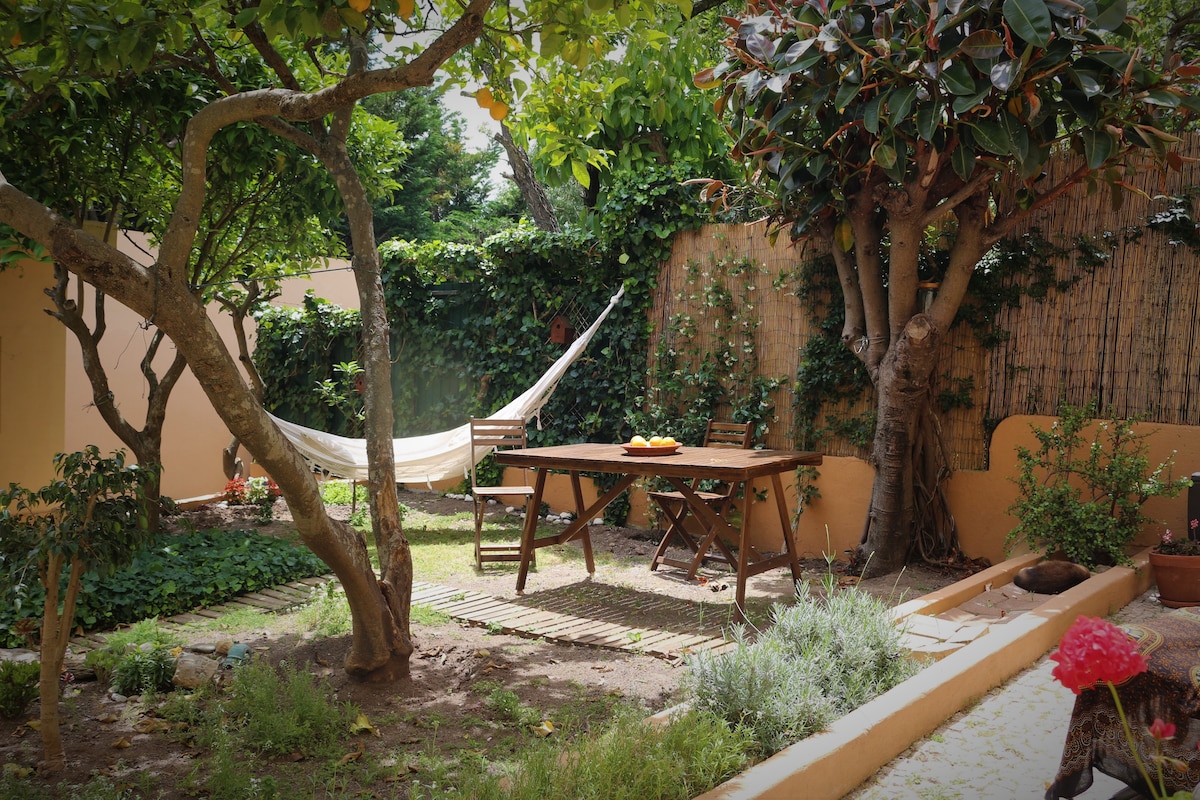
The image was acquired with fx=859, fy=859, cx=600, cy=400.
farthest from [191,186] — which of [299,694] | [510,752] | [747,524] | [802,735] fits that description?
[747,524]

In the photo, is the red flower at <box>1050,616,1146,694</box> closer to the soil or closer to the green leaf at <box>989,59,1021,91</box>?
the soil

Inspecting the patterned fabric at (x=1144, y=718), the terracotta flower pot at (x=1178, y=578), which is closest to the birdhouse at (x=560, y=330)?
the terracotta flower pot at (x=1178, y=578)

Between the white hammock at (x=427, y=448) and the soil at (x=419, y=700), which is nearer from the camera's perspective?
the soil at (x=419, y=700)

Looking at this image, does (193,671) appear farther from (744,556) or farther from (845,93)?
(845,93)

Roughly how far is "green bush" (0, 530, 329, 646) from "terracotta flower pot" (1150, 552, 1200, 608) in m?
3.97

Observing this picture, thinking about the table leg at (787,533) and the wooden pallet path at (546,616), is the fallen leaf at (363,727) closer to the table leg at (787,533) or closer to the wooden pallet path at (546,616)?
the wooden pallet path at (546,616)

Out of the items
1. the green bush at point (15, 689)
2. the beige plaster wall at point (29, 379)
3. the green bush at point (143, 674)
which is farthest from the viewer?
the beige plaster wall at point (29, 379)

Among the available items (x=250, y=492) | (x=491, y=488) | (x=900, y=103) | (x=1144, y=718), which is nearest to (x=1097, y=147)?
(x=900, y=103)

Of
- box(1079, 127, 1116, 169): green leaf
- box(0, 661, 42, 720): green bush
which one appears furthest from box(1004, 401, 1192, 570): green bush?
box(0, 661, 42, 720): green bush

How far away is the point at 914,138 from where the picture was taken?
379 cm

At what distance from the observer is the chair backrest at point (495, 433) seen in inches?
204

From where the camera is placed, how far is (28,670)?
105 inches

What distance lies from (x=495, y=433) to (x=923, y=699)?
3.33 m

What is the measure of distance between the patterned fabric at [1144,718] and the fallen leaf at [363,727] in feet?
5.76
